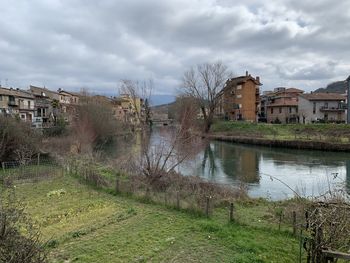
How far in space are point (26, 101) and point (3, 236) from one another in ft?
185

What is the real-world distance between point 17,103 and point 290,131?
4222cm

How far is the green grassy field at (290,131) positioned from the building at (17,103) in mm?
32688

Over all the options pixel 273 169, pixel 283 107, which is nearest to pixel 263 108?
pixel 283 107

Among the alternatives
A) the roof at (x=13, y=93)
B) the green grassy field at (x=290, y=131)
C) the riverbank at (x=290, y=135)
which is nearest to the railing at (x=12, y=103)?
Answer: the roof at (x=13, y=93)

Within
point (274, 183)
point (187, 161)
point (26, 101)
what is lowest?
point (274, 183)

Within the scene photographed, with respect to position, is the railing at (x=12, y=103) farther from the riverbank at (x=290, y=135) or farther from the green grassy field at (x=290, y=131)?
the green grassy field at (x=290, y=131)

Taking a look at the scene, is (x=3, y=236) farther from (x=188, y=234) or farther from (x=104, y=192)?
(x=104, y=192)

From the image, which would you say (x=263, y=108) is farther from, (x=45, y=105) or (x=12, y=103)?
(x=12, y=103)

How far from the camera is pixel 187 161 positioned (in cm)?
1742

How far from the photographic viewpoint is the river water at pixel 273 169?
17891 millimetres

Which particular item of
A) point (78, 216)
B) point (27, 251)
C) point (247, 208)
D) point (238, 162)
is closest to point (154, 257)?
point (27, 251)

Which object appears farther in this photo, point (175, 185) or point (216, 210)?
point (175, 185)

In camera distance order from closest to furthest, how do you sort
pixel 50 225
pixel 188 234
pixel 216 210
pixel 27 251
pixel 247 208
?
pixel 27 251 → pixel 188 234 → pixel 50 225 → pixel 216 210 → pixel 247 208

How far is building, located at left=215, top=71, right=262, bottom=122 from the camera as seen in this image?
229 ft
